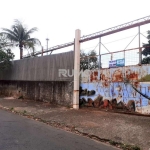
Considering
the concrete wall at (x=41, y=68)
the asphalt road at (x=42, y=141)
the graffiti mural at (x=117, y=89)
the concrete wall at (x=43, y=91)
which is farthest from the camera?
the concrete wall at (x=41, y=68)

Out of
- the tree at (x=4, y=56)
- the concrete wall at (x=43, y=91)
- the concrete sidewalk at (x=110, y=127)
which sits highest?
the tree at (x=4, y=56)

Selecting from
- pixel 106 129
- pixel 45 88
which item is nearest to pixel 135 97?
pixel 106 129

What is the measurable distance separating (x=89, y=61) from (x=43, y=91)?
4417 mm

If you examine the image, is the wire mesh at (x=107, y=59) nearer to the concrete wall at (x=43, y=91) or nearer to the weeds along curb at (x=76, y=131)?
the concrete wall at (x=43, y=91)

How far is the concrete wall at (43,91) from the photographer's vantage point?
11648 mm

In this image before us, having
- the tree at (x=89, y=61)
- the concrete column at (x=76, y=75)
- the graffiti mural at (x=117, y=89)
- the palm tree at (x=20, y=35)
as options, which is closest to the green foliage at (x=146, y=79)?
the graffiti mural at (x=117, y=89)

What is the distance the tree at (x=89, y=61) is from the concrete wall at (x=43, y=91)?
129 centimetres

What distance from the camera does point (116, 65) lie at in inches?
378

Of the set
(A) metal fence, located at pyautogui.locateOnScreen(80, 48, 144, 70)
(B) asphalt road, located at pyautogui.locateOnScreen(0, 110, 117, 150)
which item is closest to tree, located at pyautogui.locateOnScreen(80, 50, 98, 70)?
(A) metal fence, located at pyautogui.locateOnScreen(80, 48, 144, 70)

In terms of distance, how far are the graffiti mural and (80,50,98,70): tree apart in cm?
36

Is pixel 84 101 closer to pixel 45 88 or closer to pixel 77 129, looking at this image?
pixel 45 88

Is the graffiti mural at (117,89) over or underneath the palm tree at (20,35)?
underneath

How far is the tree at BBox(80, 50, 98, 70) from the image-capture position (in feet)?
35.0

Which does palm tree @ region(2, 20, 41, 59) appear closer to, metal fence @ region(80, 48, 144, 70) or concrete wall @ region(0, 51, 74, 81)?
concrete wall @ region(0, 51, 74, 81)
